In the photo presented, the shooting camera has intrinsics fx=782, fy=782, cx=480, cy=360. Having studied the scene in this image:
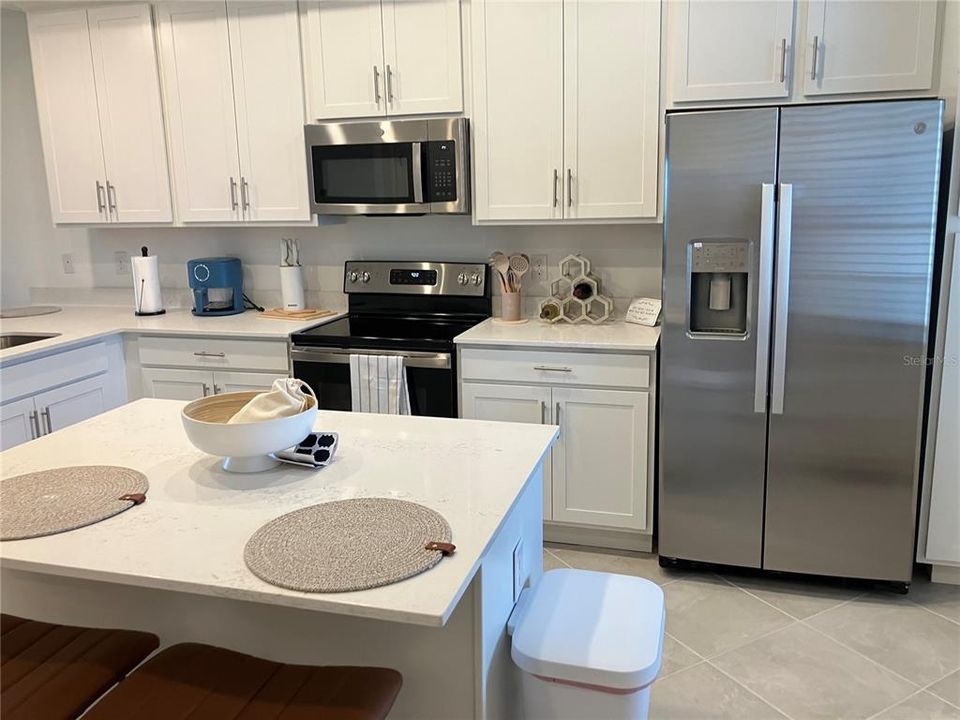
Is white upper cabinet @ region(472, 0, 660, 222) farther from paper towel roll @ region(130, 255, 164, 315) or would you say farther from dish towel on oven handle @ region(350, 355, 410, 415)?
paper towel roll @ region(130, 255, 164, 315)

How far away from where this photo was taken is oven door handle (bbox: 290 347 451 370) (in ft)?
10.3

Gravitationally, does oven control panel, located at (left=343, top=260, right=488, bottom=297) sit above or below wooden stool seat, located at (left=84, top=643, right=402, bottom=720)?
above

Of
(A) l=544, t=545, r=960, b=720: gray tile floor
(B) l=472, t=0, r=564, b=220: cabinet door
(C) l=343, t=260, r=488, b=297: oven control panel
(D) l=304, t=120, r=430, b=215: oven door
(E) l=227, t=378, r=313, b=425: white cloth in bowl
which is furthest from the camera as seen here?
(C) l=343, t=260, r=488, b=297: oven control panel

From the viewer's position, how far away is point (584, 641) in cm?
160

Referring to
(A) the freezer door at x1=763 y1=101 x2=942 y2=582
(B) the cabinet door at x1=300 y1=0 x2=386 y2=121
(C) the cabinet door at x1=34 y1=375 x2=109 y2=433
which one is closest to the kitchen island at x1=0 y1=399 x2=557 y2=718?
(A) the freezer door at x1=763 y1=101 x2=942 y2=582

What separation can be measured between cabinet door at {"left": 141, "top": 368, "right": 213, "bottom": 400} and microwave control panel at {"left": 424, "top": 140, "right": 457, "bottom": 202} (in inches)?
50.5

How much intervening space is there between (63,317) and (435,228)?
1.92 metres

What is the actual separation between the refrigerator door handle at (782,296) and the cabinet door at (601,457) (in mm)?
476

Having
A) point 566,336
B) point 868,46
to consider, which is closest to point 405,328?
point 566,336

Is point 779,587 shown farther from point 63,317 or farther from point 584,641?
point 63,317

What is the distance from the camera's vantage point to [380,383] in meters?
3.19

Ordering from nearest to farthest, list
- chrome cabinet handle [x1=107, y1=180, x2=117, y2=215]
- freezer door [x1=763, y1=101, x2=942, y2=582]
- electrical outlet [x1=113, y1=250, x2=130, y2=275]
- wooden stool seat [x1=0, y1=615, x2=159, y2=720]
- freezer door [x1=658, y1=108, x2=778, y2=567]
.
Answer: wooden stool seat [x1=0, y1=615, x2=159, y2=720] → freezer door [x1=763, y1=101, x2=942, y2=582] → freezer door [x1=658, y1=108, x2=778, y2=567] → chrome cabinet handle [x1=107, y1=180, x2=117, y2=215] → electrical outlet [x1=113, y1=250, x2=130, y2=275]

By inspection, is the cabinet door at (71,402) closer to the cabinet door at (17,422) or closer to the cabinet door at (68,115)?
the cabinet door at (17,422)

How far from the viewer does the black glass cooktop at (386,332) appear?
3.17m
